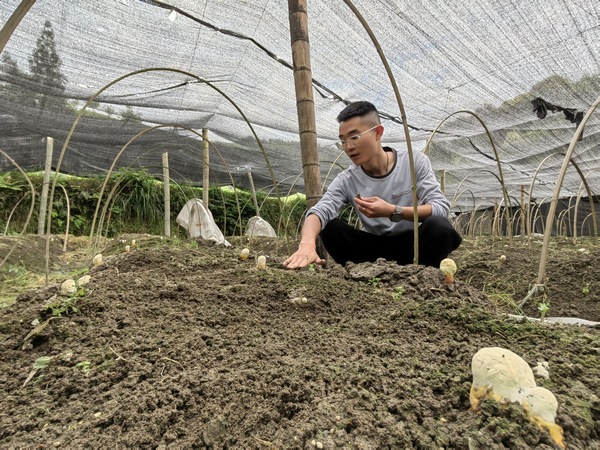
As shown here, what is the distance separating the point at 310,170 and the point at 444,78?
255 centimetres

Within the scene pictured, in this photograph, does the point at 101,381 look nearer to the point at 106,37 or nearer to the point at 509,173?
the point at 106,37

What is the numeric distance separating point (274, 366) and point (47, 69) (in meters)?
4.21

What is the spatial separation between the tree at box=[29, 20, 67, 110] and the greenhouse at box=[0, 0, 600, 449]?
0.07ft

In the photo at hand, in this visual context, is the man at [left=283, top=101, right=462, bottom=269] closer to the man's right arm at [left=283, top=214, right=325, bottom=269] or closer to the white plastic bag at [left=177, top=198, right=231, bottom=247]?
the man's right arm at [left=283, top=214, right=325, bottom=269]

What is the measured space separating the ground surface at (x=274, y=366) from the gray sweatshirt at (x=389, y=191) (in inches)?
28.3

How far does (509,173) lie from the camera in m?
7.59

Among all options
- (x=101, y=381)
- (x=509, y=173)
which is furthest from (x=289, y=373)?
(x=509, y=173)

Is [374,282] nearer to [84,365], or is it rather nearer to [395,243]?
[395,243]

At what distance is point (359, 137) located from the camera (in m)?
2.20

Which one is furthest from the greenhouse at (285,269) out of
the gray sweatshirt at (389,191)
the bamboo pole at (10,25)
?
the gray sweatshirt at (389,191)

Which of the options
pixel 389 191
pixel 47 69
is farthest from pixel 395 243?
pixel 47 69

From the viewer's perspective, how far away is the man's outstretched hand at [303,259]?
2004 mm

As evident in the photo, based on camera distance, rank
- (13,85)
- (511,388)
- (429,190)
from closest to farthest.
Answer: (511,388), (429,190), (13,85)

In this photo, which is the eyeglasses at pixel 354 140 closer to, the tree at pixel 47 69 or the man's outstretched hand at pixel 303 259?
the man's outstretched hand at pixel 303 259
